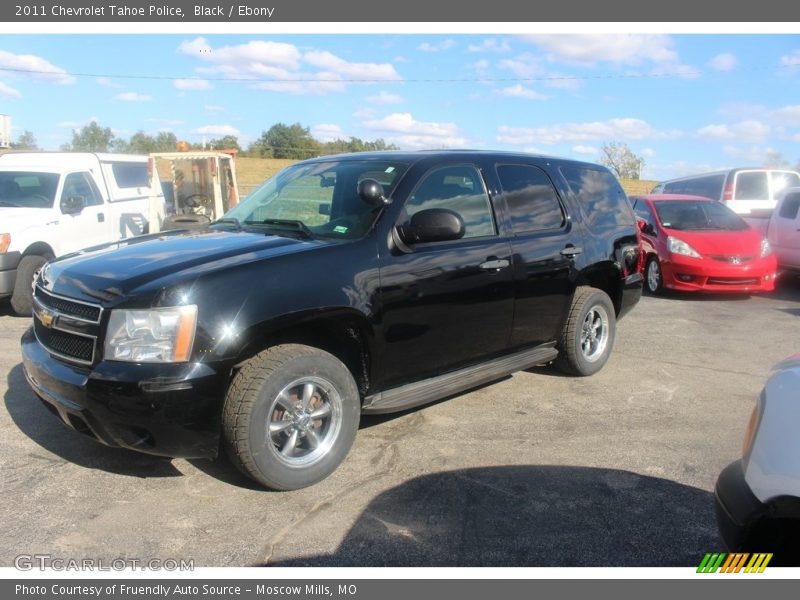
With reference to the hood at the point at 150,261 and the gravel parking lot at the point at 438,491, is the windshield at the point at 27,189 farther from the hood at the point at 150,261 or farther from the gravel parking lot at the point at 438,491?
the hood at the point at 150,261

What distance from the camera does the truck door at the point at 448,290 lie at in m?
3.83

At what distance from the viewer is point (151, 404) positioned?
3.02 m

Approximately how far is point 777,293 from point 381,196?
9.19 meters

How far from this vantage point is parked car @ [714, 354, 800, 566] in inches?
79.4

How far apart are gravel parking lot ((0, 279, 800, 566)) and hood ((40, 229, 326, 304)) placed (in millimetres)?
1110

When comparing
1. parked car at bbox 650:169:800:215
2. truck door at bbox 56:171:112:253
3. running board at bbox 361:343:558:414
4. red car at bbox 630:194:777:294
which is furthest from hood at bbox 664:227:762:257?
truck door at bbox 56:171:112:253

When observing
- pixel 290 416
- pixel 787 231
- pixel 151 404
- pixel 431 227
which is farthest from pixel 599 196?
pixel 787 231

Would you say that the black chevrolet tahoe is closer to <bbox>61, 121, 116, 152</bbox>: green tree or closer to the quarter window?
the quarter window

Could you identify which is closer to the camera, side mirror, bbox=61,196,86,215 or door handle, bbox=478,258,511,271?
door handle, bbox=478,258,511,271

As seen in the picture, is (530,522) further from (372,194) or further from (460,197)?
(460,197)

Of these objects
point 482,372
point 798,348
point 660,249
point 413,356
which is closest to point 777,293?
point 660,249

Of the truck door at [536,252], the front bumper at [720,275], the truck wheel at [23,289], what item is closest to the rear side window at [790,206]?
the front bumper at [720,275]

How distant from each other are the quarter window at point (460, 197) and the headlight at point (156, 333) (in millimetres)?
1623

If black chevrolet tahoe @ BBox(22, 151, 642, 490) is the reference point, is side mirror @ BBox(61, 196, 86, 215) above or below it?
above
